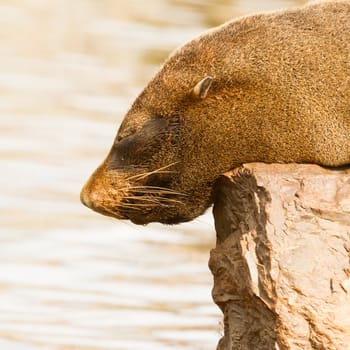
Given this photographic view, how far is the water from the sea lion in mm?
1978

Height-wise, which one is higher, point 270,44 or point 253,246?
point 270,44

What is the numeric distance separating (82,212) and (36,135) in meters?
1.75

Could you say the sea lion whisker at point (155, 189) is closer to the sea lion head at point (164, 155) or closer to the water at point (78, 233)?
the sea lion head at point (164, 155)

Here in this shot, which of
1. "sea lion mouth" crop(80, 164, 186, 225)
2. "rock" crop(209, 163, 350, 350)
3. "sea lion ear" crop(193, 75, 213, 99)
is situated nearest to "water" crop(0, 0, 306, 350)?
"sea lion mouth" crop(80, 164, 186, 225)

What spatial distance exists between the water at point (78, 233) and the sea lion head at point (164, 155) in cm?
190

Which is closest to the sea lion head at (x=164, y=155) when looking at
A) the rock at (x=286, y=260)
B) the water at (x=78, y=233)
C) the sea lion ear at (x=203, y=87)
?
the sea lion ear at (x=203, y=87)

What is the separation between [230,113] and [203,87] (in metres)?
0.19

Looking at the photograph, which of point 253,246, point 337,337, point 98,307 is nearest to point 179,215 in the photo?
point 253,246

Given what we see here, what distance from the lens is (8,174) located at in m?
12.6

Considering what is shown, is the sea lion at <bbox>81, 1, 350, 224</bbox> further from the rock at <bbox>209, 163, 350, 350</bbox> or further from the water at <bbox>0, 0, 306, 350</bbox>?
the water at <bbox>0, 0, 306, 350</bbox>

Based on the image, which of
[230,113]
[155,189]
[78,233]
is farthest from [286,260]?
[78,233]

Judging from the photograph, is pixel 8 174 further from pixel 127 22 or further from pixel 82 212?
pixel 127 22

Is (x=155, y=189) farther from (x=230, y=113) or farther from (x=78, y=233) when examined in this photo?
(x=78, y=233)

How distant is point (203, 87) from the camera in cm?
772
